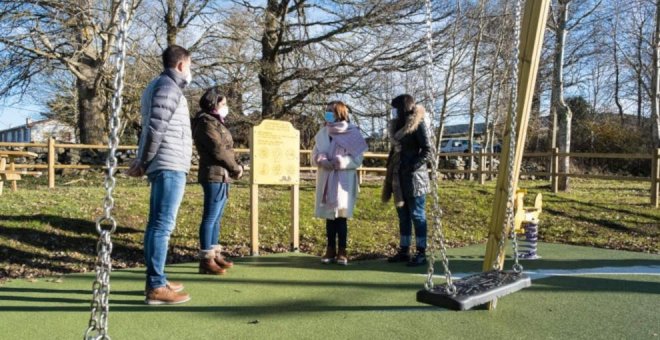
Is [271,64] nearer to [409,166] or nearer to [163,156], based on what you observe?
[409,166]

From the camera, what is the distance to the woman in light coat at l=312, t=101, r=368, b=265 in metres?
6.06

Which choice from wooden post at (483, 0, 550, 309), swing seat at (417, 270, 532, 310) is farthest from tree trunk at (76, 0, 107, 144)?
swing seat at (417, 270, 532, 310)

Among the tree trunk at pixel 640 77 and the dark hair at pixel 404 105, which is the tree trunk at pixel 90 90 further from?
the tree trunk at pixel 640 77

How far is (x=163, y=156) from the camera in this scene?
407 cm

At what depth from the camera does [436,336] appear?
353cm

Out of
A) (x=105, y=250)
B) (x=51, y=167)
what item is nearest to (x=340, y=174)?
(x=105, y=250)

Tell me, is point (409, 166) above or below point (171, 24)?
below

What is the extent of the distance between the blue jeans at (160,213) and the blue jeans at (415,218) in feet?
8.95

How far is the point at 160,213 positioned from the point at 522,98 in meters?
2.80

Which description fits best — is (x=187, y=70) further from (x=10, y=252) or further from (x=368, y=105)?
(x=368, y=105)

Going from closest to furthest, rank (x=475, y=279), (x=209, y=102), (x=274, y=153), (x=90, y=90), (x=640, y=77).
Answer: (x=475, y=279), (x=209, y=102), (x=274, y=153), (x=90, y=90), (x=640, y=77)

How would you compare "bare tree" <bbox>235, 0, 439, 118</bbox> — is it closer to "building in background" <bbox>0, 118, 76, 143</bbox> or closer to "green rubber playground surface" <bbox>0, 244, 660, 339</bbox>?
"green rubber playground surface" <bbox>0, 244, 660, 339</bbox>

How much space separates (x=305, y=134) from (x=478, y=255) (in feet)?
48.0

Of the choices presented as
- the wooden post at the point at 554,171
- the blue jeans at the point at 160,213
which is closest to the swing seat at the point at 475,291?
the blue jeans at the point at 160,213
